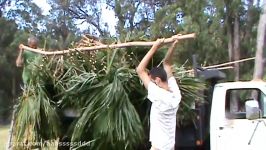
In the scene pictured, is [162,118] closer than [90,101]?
Yes

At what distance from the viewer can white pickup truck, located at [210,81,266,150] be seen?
5719 millimetres

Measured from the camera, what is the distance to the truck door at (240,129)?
5.71 m

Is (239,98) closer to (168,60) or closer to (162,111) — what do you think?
(168,60)

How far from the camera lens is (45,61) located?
20.9ft

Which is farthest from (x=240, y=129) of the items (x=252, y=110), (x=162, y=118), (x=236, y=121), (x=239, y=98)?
(x=162, y=118)

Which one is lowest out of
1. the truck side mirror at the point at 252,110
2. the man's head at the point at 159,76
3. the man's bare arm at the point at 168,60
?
the truck side mirror at the point at 252,110

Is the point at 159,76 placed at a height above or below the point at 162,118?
above

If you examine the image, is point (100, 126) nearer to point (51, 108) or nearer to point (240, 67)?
point (51, 108)

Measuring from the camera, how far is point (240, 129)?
19.1 ft

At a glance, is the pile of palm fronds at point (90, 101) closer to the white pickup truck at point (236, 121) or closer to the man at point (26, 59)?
the man at point (26, 59)

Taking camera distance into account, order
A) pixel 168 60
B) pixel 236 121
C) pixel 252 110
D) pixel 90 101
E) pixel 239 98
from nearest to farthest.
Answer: pixel 168 60
pixel 252 110
pixel 90 101
pixel 236 121
pixel 239 98

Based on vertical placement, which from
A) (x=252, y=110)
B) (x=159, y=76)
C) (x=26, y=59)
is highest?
(x=26, y=59)

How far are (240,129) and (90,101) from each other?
1.85 metres

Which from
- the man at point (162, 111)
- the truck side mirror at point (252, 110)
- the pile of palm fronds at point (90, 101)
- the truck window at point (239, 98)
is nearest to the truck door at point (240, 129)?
the truck window at point (239, 98)
